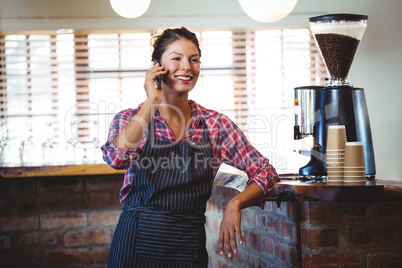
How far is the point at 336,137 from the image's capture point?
5.69ft

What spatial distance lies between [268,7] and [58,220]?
A: 191cm

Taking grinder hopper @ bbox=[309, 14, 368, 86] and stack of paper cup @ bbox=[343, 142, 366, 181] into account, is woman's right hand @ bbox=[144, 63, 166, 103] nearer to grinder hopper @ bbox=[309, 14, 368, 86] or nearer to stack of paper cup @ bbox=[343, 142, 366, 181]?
stack of paper cup @ bbox=[343, 142, 366, 181]

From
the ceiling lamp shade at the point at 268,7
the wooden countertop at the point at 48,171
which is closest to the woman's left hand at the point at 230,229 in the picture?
the ceiling lamp shade at the point at 268,7

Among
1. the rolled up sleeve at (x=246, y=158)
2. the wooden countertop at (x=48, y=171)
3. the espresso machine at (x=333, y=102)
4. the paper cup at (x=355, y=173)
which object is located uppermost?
the espresso machine at (x=333, y=102)

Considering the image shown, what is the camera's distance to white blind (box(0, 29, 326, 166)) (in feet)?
14.1

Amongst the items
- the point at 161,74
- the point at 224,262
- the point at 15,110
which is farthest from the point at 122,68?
the point at 161,74

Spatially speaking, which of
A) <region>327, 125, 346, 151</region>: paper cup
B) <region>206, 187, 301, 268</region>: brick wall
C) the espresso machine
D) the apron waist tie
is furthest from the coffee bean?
the apron waist tie

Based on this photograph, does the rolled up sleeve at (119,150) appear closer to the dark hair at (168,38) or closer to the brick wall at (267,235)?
the dark hair at (168,38)

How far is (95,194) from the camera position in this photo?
3.37 meters

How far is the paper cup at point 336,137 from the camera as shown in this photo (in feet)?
5.65

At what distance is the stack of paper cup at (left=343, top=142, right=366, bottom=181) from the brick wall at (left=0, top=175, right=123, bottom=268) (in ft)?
6.46

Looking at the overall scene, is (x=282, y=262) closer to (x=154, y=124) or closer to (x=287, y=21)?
(x=154, y=124)

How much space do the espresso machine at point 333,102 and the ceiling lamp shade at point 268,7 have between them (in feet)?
1.22

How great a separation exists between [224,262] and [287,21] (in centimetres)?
256
